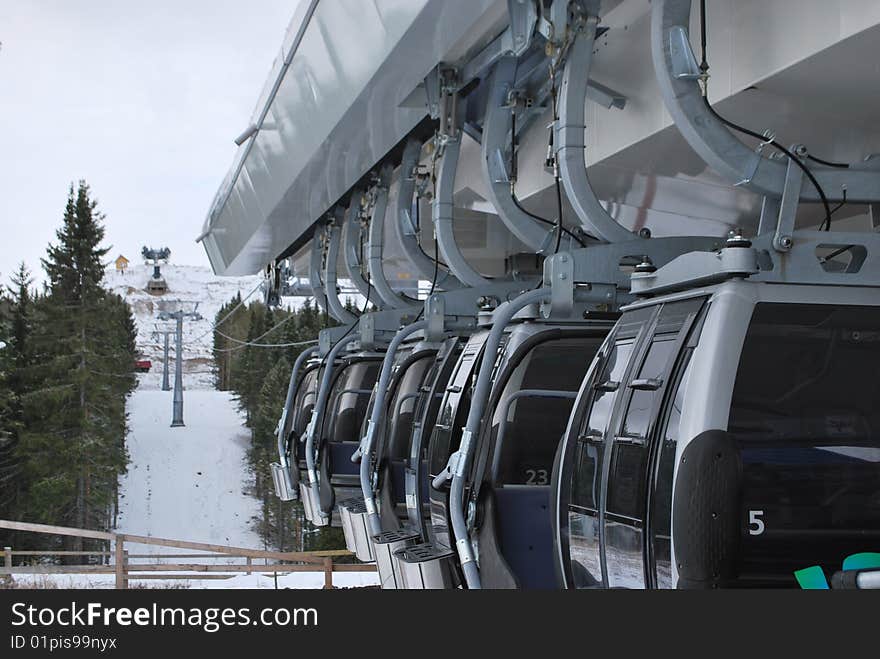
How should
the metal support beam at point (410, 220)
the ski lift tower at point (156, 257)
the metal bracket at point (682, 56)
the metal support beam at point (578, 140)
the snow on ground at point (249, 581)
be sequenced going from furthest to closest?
1. the ski lift tower at point (156, 257)
2. the snow on ground at point (249, 581)
3. the metal support beam at point (410, 220)
4. the metal support beam at point (578, 140)
5. the metal bracket at point (682, 56)

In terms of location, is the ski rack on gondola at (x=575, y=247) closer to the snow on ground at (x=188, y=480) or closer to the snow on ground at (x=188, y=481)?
the snow on ground at (x=188, y=481)

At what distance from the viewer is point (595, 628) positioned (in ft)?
10.8

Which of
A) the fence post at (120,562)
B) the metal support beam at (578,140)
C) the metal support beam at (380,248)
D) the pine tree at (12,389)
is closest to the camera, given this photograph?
the metal support beam at (578,140)

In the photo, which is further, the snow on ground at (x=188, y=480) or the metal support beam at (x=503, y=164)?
the snow on ground at (x=188, y=480)

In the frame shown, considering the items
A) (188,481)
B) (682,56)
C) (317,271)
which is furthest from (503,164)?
(188,481)

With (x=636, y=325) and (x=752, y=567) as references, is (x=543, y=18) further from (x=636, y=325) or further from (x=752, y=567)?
(x=752, y=567)

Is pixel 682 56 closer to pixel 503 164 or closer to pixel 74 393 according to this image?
pixel 503 164

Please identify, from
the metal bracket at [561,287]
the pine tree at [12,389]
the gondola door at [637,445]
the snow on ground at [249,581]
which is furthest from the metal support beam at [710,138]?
the pine tree at [12,389]

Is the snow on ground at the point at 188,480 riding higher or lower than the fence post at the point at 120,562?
lower

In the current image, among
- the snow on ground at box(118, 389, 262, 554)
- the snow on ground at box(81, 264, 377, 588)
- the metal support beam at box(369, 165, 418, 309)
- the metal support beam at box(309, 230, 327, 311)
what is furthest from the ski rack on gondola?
the snow on ground at box(118, 389, 262, 554)

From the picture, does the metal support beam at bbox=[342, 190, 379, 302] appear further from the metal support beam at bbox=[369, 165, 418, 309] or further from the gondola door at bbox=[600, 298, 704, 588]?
the gondola door at bbox=[600, 298, 704, 588]

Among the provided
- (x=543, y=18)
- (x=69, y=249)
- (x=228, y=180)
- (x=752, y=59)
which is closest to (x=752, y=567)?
(x=752, y=59)

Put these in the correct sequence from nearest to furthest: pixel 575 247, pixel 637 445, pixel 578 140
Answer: pixel 637 445 → pixel 578 140 → pixel 575 247

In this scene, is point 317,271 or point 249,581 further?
point 249,581
